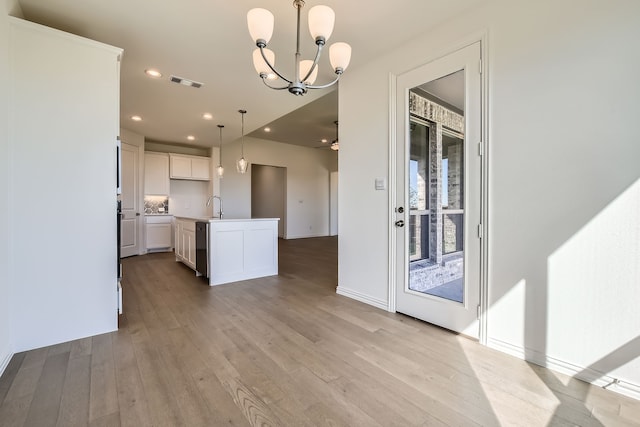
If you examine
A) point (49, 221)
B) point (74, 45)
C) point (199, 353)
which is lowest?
point (199, 353)

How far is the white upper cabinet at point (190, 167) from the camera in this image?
260 inches

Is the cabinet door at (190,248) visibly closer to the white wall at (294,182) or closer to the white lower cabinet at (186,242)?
the white lower cabinet at (186,242)

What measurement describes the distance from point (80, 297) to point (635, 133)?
398 centimetres

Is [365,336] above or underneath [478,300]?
underneath

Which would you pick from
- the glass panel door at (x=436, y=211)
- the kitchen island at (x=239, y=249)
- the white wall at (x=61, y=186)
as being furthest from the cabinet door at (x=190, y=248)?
the glass panel door at (x=436, y=211)

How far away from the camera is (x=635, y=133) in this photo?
1544 millimetres

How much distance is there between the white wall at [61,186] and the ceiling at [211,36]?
1.03ft

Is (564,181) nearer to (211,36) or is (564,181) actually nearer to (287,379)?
(287,379)

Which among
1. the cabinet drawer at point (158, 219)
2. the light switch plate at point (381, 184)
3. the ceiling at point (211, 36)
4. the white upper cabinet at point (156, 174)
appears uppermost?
the ceiling at point (211, 36)

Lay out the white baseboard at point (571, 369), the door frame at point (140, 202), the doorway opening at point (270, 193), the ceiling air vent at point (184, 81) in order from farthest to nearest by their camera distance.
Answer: the doorway opening at point (270, 193) → the door frame at point (140, 202) → the ceiling air vent at point (184, 81) → the white baseboard at point (571, 369)

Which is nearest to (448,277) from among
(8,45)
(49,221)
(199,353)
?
(199,353)

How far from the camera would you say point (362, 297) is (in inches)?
121

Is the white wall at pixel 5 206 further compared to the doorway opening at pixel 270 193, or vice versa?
the doorway opening at pixel 270 193

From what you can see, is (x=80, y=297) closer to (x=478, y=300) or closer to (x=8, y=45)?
(x=8, y=45)
